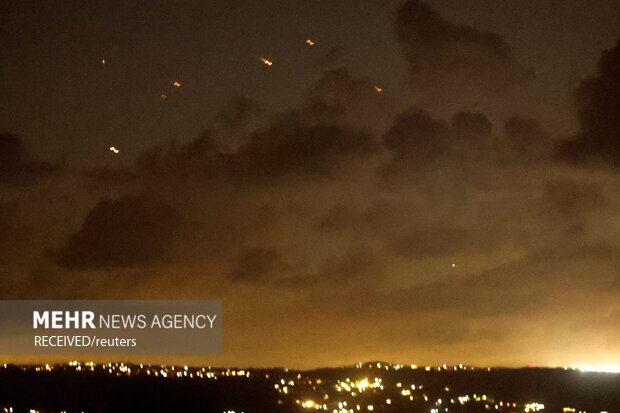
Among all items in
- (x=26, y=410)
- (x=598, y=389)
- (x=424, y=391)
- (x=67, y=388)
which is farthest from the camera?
(x=424, y=391)

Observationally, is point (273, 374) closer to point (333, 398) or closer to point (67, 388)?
point (333, 398)

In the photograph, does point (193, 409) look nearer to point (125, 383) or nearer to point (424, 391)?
point (125, 383)

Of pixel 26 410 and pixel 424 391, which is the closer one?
pixel 26 410

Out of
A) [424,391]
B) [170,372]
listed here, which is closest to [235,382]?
[170,372]

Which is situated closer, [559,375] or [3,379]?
[3,379]

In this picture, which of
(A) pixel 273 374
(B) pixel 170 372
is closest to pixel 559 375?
(A) pixel 273 374

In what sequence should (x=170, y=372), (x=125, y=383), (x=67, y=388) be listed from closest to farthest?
(x=67, y=388), (x=125, y=383), (x=170, y=372)
